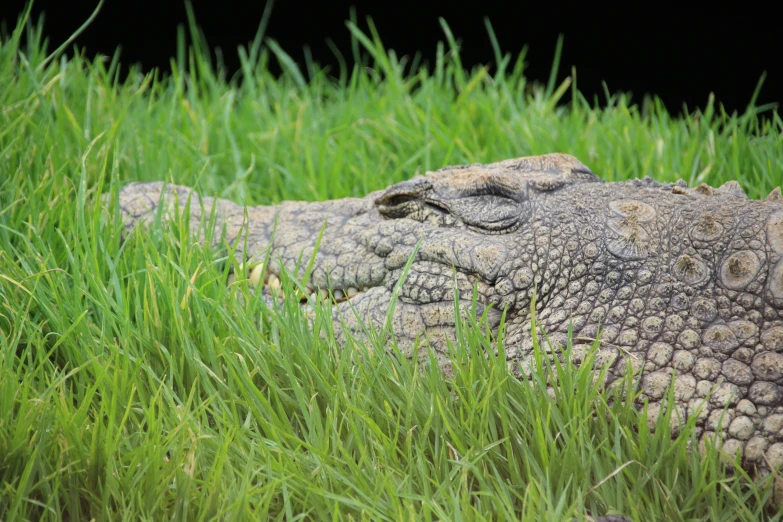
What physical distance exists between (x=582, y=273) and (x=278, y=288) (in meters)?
0.84

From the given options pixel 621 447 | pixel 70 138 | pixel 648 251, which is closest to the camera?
pixel 621 447

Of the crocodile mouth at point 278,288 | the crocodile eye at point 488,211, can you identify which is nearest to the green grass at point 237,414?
the crocodile mouth at point 278,288

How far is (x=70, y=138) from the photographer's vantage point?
3.08 meters

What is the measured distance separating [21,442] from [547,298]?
48.7 inches

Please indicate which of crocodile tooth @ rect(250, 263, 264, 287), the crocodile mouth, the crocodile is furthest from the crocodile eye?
crocodile tooth @ rect(250, 263, 264, 287)

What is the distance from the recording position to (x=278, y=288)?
2.28m

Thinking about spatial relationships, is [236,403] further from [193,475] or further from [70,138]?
[70,138]

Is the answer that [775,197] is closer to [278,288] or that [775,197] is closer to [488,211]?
[488,211]

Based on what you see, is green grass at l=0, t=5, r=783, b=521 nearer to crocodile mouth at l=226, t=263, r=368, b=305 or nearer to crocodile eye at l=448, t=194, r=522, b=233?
crocodile mouth at l=226, t=263, r=368, b=305

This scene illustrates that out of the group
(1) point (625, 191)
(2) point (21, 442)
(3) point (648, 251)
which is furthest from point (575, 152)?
(2) point (21, 442)

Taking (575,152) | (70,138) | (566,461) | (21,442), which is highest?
(575,152)

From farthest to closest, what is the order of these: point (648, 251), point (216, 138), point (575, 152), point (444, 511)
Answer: point (216, 138) → point (575, 152) → point (648, 251) → point (444, 511)

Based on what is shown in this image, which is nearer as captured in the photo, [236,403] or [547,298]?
[236,403]

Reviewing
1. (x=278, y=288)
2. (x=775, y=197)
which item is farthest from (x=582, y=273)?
(x=278, y=288)
